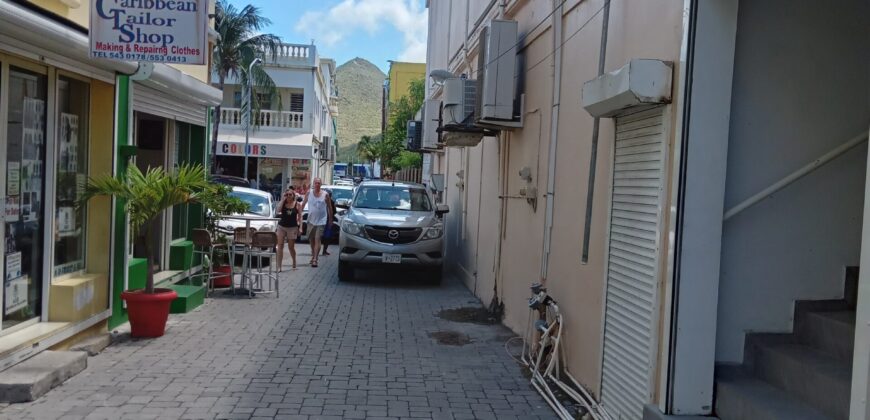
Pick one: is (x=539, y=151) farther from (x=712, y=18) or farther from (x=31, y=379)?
(x=31, y=379)

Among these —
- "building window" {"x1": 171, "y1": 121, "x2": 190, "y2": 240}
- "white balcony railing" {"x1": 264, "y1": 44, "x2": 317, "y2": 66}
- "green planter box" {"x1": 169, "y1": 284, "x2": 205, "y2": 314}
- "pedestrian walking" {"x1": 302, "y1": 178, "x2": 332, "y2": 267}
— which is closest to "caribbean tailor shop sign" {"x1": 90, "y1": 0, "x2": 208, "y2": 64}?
"green planter box" {"x1": 169, "y1": 284, "x2": 205, "y2": 314}

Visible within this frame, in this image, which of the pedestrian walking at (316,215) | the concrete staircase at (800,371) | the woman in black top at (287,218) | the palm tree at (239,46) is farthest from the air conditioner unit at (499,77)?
the palm tree at (239,46)

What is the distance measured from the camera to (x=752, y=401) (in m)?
4.05

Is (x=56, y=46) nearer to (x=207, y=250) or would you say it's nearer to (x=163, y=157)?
(x=163, y=157)

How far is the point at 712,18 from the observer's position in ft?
14.3

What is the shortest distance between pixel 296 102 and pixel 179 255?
24.5 meters

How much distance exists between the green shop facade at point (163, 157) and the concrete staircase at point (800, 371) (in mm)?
6062

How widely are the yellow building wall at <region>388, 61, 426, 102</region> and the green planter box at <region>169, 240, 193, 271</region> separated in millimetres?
42153

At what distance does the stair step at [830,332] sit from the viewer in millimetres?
4250

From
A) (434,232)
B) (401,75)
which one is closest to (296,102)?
(401,75)

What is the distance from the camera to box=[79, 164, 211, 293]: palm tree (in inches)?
300

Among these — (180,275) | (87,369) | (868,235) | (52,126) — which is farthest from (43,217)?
(868,235)

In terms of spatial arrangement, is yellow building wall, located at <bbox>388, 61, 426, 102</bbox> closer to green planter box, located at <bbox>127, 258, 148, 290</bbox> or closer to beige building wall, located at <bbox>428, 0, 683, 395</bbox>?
beige building wall, located at <bbox>428, 0, 683, 395</bbox>

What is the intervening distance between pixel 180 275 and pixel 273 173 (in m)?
23.5
